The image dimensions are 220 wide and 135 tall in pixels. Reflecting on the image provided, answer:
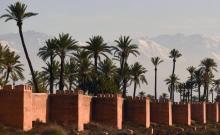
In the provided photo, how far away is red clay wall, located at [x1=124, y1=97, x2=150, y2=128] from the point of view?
202 feet

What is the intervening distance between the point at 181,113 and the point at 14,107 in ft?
123

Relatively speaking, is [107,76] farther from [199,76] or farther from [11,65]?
[199,76]

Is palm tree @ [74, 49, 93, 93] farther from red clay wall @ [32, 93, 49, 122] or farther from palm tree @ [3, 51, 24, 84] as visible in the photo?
red clay wall @ [32, 93, 49, 122]

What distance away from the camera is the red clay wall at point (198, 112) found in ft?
274

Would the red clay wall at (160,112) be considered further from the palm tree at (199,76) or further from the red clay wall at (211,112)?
the palm tree at (199,76)

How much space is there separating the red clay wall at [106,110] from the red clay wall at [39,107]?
8358 mm

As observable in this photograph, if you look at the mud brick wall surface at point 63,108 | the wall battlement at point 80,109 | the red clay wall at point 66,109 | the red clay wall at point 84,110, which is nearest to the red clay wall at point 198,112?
the wall battlement at point 80,109

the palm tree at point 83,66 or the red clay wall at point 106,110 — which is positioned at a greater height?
the palm tree at point 83,66

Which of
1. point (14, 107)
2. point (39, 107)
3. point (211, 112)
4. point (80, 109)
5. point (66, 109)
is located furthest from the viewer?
point (211, 112)

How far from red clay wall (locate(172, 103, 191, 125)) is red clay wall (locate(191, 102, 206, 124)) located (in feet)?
27.9

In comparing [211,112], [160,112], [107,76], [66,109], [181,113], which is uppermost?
[107,76]

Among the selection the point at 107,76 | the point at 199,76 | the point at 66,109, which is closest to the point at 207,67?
the point at 199,76

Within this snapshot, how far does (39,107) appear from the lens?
45.5 meters

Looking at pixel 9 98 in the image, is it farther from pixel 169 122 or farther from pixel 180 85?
pixel 180 85
